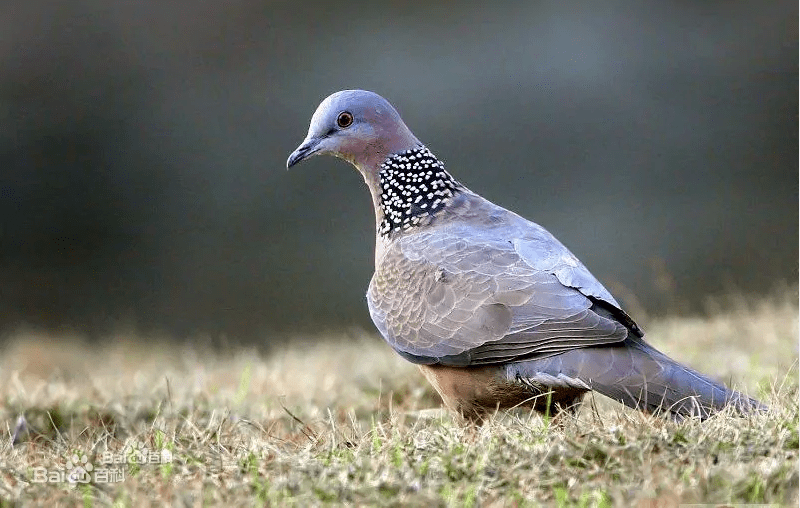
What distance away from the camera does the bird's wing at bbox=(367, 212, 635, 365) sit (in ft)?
14.1

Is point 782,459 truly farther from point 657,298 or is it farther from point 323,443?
point 657,298

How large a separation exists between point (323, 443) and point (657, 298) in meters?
5.67

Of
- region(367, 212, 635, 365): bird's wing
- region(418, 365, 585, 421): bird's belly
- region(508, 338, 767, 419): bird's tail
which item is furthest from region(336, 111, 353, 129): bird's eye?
region(508, 338, 767, 419): bird's tail

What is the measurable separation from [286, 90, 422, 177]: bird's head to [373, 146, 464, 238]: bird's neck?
0.07m

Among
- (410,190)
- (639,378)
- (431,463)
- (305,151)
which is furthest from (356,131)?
(431,463)

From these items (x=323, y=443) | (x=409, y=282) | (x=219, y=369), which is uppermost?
(x=409, y=282)

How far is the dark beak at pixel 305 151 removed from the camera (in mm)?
5176

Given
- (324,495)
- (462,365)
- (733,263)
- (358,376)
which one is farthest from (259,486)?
(733,263)

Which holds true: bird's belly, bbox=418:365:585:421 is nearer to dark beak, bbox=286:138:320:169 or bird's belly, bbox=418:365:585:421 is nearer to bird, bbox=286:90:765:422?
bird, bbox=286:90:765:422

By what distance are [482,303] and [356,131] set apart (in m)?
1.21

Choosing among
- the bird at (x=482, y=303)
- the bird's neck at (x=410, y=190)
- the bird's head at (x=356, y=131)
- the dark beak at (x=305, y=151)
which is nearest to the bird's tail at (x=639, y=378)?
the bird at (x=482, y=303)

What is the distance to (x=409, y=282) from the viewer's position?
476 cm

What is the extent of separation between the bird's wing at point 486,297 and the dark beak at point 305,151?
2.10ft

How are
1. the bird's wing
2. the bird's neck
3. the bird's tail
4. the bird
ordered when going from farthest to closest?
1. the bird's neck
2. the bird's wing
3. the bird
4. the bird's tail
